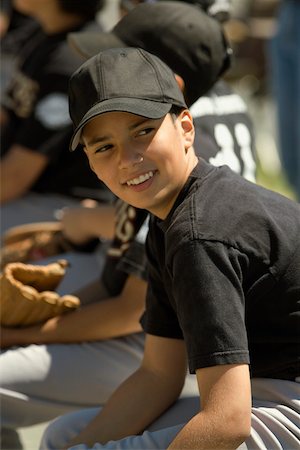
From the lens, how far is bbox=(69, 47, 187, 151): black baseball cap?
6.88ft

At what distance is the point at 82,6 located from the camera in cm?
409

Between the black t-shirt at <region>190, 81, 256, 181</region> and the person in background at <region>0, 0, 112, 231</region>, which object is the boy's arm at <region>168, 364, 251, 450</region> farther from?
the person in background at <region>0, 0, 112, 231</region>

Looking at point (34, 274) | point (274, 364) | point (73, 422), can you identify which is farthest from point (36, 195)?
point (274, 364)

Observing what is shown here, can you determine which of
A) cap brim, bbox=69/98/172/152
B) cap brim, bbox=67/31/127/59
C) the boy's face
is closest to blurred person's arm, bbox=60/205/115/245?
cap brim, bbox=67/31/127/59

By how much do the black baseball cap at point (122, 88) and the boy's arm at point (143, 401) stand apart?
2.01 ft

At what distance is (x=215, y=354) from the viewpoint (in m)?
1.97

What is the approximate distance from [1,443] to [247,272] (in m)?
1.31

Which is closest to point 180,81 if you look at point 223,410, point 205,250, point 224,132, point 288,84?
point 224,132

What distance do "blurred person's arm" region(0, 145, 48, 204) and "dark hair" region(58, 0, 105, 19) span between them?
24.2 inches

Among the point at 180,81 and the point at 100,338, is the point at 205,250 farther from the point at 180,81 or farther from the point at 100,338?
the point at 100,338

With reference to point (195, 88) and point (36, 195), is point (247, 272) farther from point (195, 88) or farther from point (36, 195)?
point (36, 195)

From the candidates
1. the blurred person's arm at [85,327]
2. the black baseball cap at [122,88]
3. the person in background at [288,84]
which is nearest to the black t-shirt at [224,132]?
the blurred person's arm at [85,327]

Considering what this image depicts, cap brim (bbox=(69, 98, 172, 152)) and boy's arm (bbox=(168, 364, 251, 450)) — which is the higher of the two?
cap brim (bbox=(69, 98, 172, 152))

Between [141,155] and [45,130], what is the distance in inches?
75.3
